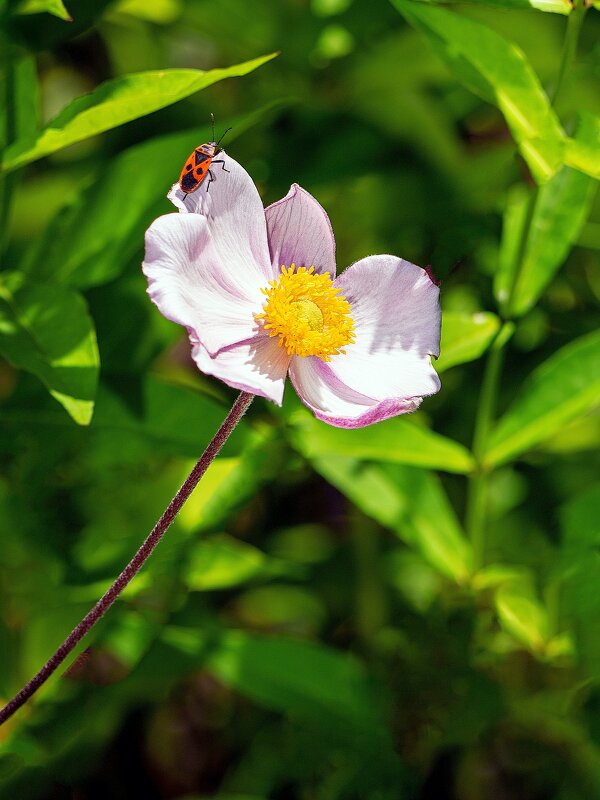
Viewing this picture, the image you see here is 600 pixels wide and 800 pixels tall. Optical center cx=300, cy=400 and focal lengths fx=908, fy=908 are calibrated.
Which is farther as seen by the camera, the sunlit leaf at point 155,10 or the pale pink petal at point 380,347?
the sunlit leaf at point 155,10

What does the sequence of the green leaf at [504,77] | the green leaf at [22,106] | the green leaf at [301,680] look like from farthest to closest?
the green leaf at [301,680], the green leaf at [22,106], the green leaf at [504,77]

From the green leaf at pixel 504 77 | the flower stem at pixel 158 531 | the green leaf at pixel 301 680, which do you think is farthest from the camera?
the green leaf at pixel 301 680

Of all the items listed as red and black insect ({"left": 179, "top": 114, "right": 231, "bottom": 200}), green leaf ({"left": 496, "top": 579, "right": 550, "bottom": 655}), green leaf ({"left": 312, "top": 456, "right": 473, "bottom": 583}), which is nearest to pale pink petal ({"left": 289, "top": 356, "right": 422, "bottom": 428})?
red and black insect ({"left": 179, "top": 114, "right": 231, "bottom": 200})

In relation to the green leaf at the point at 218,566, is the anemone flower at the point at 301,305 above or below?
above

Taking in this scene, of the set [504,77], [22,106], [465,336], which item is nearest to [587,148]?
[504,77]

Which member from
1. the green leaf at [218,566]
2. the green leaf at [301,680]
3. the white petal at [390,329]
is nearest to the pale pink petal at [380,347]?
the white petal at [390,329]

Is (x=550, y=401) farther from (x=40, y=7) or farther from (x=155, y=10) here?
(x=155, y=10)

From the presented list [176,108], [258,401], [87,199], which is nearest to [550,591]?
[258,401]

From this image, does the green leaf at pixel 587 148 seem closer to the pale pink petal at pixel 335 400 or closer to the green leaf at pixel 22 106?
the pale pink petal at pixel 335 400
